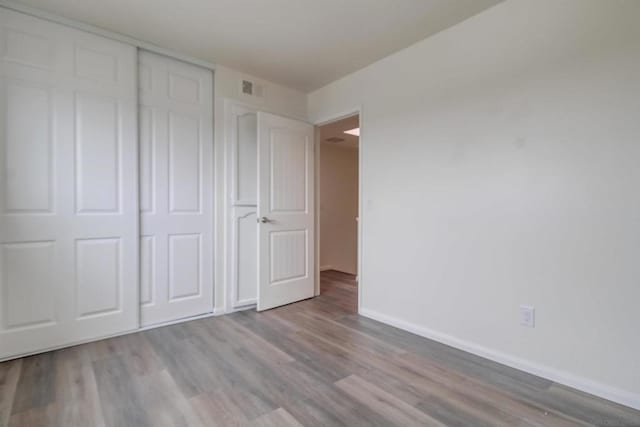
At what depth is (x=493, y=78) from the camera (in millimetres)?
2123

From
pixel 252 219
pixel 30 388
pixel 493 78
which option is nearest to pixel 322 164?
pixel 252 219

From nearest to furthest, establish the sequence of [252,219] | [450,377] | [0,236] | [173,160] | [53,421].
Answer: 1. [53,421]
2. [450,377]
3. [0,236]
4. [173,160]
5. [252,219]

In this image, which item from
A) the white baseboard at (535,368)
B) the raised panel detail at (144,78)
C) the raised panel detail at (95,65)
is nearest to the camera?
the white baseboard at (535,368)

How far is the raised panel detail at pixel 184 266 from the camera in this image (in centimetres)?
282

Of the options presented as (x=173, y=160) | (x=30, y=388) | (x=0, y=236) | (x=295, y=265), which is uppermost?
(x=173, y=160)

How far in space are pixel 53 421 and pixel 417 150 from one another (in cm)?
283

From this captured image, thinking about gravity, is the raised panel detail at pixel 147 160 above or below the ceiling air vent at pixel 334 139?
below

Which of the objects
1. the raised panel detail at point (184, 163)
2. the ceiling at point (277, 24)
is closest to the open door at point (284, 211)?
the raised panel detail at point (184, 163)

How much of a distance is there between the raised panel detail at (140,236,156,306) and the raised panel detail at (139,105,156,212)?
0.95ft

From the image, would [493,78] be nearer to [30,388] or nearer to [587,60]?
[587,60]

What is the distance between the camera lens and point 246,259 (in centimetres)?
325

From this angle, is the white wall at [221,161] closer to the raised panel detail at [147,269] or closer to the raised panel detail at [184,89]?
the raised panel detail at [184,89]

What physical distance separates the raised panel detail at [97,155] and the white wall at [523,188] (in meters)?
2.28

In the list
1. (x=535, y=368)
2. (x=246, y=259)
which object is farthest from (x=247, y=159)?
(x=535, y=368)
